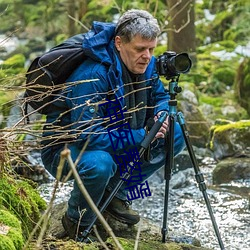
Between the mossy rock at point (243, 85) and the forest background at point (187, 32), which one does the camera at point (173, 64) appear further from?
the mossy rock at point (243, 85)

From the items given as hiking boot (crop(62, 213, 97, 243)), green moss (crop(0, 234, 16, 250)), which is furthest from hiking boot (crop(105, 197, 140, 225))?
green moss (crop(0, 234, 16, 250))

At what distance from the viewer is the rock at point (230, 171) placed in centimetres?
627

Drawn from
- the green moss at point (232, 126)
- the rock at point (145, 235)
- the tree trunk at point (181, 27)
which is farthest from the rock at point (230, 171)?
the tree trunk at point (181, 27)

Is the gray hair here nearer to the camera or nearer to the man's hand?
the camera

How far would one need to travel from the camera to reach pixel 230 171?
20.7 feet

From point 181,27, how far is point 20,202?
7.48 meters

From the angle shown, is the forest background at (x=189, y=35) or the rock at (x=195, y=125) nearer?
the rock at (x=195, y=125)

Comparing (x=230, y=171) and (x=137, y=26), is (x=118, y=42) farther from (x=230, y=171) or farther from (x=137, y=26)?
(x=230, y=171)

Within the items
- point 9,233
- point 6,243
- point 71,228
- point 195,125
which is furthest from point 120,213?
point 195,125

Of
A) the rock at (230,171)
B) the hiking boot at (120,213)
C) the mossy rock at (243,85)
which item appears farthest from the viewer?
the mossy rock at (243,85)

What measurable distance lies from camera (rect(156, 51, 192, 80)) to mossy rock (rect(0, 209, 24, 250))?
116 centimetres

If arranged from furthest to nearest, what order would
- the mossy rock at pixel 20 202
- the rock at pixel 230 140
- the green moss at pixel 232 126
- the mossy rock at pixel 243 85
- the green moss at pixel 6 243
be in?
1. the mossy rock at pixel 243 85
2. the green moss at pixel 232 126
3. the rock at pixel 230 140
4. the mossy rock at pixel 20 202
5. the green moss at pixel 6 243

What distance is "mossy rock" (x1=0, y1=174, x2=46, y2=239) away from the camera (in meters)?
3.01

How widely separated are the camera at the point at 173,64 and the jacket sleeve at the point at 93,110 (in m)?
0.31
